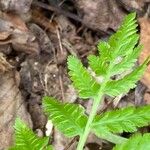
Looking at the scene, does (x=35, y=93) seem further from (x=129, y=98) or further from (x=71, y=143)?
(x=129, y=98)

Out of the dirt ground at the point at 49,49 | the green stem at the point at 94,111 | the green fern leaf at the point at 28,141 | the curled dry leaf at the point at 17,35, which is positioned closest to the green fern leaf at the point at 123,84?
the green stem at the point at 94,111

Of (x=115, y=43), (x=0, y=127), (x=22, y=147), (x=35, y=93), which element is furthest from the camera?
(x=35, y=93)

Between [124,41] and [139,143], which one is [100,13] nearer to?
[124,41]

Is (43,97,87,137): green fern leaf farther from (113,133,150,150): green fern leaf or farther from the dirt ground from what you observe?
the dirt ground

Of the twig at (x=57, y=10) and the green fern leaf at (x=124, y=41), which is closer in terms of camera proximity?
the green fern leaf at (x=124, y=41)

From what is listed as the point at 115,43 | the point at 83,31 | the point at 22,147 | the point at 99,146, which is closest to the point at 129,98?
the point at 99,146

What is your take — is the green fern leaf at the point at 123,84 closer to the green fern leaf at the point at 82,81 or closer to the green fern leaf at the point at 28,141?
the green fern leaf at the point at 82,81
